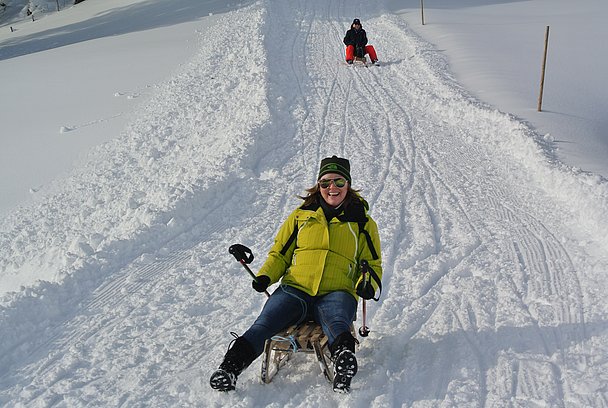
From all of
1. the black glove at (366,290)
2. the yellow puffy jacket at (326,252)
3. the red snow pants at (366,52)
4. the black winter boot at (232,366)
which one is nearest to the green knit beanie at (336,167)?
the yellow puffy jacket at (326,252)

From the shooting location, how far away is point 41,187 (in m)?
9.27

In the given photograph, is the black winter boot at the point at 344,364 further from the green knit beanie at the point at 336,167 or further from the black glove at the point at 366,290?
the green knit beanie at the point at 336,167

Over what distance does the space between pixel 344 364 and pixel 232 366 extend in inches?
29.0

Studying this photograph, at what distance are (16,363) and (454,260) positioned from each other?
3944 mm

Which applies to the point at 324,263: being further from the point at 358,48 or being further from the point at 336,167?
the point at 358,48

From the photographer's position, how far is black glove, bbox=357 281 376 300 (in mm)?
4125

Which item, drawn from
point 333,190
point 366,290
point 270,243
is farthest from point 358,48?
point 366,290

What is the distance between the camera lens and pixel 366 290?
4.13 meters

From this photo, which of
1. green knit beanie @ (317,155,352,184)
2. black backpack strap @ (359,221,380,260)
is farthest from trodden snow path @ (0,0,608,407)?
green knit beanie @ (317,155,352,184)

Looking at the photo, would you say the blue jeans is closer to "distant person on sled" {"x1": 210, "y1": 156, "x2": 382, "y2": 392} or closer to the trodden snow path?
"distant person on sled" {"x1": 210, "y1": 156, "x2": 382, "y2": 392}

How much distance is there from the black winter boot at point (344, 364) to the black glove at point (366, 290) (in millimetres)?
382

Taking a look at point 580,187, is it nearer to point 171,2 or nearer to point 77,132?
→ point 77,132

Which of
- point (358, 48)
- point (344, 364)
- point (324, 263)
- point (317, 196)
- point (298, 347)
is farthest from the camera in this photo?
point (358, 48)

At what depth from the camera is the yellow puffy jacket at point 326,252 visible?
4.37m
